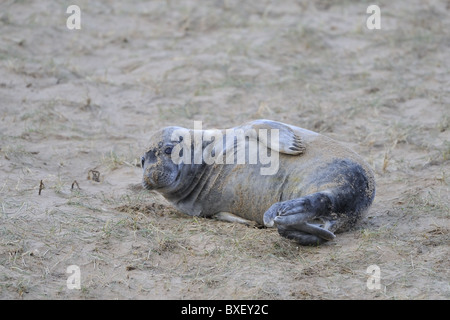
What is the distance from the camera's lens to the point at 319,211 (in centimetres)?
438

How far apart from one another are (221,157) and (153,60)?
3835mm

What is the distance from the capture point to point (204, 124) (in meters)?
7.02

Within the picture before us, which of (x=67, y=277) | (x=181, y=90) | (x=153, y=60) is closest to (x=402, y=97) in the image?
(x=181, y=90)

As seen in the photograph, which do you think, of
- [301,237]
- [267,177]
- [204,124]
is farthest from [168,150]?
[204,124]

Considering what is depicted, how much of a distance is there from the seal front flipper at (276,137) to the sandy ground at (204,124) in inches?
22.7

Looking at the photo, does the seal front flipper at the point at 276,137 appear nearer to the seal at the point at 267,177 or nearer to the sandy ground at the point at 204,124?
the seal at the point at 267,177

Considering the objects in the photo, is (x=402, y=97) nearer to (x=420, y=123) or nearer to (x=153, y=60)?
(x=420, y=123)

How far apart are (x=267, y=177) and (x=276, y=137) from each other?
28 cm

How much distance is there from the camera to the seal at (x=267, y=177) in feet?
14.4

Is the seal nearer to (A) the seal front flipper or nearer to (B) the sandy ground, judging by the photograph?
(A) the seal front flipper

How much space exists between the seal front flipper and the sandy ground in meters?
0.58

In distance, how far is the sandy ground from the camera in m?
4.05

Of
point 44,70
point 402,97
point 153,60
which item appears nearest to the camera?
point 402,97

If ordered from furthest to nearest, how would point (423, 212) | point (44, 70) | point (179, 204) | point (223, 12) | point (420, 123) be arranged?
point (223, 12)
point (44, 70)
point (420, 123)
point (179, 204)
point (423, 212)
